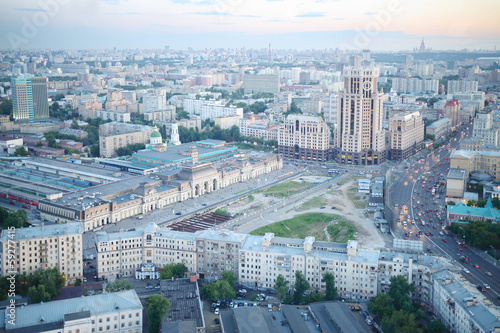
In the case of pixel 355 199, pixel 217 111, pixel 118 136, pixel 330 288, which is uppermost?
pixel 217 111

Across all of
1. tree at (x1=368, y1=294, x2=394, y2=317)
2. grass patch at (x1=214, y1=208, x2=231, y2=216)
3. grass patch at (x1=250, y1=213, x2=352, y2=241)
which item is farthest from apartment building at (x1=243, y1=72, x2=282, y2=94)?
tree at (x1=368, y1=294, x2=394, y2=317)

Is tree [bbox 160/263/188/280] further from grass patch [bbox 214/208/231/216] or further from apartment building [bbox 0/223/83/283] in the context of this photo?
grass patch [bbox 214/208/231/216]

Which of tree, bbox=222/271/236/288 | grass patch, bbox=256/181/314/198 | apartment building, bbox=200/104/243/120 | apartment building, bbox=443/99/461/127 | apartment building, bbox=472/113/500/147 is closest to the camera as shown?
tree, bbox=222/271/236/288

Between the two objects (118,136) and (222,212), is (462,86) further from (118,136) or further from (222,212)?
(222,212)

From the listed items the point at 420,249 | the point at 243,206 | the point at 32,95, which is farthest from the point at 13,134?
the point at 420,249

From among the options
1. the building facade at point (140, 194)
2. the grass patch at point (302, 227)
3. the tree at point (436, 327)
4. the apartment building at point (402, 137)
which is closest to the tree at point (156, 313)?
the tree at point (436, 327)

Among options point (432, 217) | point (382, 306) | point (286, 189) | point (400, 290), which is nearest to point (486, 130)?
point (432, 217)

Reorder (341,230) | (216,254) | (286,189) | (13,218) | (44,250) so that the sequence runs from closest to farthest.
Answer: (44,250) < (216,254) < (13,218) < (341,230) < (286,189)
